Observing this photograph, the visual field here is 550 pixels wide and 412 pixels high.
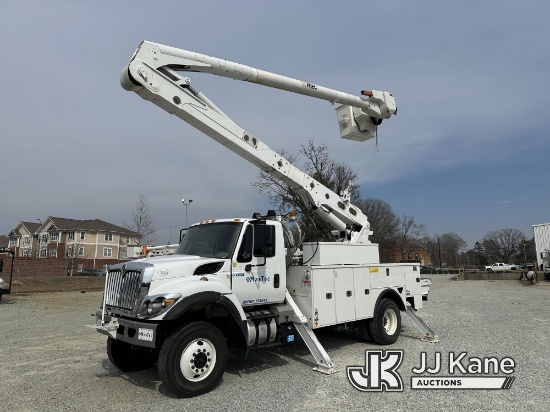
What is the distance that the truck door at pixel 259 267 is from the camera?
21.1ft

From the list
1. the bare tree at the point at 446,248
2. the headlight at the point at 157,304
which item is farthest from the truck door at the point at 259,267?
the bare tree at the point at 446,248

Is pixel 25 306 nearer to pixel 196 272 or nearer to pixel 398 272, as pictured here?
pixel 196 272

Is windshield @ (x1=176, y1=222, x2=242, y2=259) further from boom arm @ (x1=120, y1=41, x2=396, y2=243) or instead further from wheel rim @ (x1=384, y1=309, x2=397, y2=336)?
wheel rim @ (x1=384, y1=309, x2=397, y2=336)

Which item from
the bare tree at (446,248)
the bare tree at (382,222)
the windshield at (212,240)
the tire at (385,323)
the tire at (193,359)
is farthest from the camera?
the bare tree at (446,248)

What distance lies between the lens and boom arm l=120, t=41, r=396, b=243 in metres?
6.59

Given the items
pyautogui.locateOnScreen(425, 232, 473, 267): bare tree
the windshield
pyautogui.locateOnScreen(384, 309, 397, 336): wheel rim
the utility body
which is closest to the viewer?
the utility body

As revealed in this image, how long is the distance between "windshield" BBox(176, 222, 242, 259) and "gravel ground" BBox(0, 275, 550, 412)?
199 centimetres

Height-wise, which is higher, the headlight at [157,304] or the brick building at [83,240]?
the brick building at [83,240]

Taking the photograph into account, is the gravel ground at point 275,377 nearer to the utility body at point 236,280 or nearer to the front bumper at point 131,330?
the utility body at point 236,280

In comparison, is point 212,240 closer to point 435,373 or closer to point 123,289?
point 123,289

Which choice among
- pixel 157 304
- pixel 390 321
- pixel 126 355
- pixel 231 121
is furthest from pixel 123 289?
pixel 390 321

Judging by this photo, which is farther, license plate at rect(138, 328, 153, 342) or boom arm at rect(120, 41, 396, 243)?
boom arm at rect(120, 41, 396, 243)

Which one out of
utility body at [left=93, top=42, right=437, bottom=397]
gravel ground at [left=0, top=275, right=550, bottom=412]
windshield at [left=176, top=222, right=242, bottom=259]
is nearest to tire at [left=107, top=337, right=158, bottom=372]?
utility body at [left=93, top=42, right=437, bottom=397]

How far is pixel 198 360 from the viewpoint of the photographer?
17.9 ft
